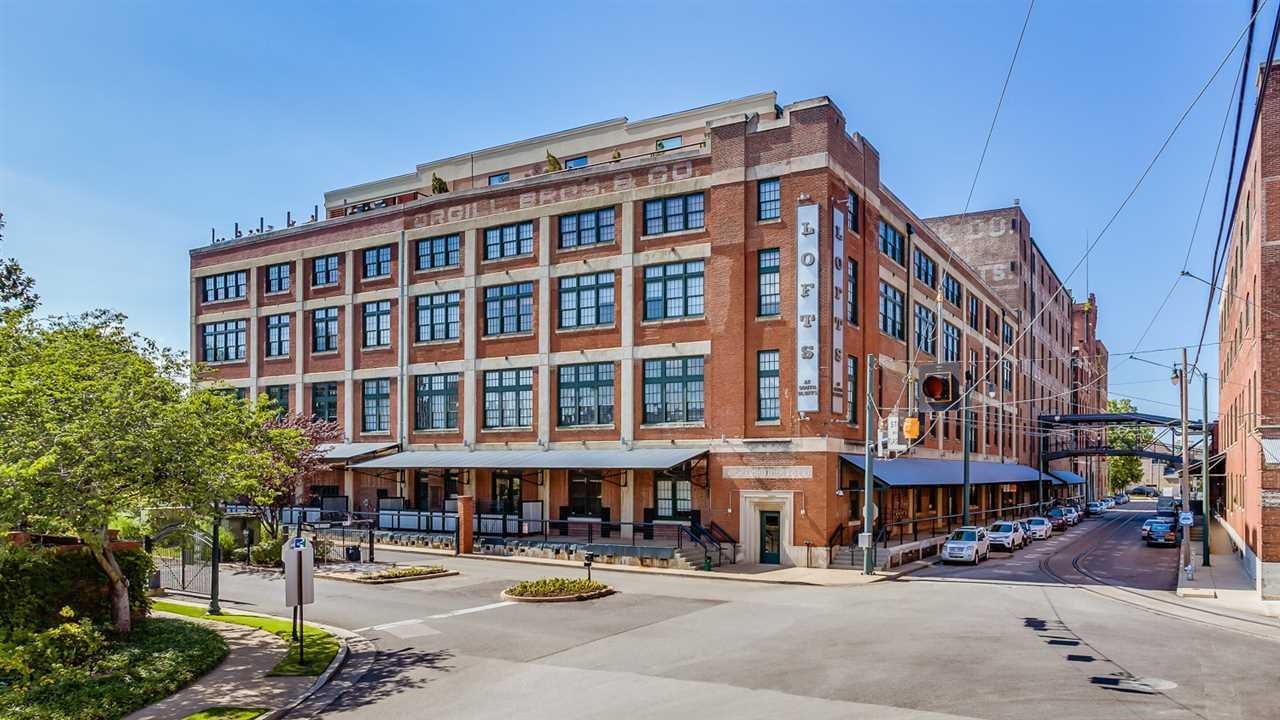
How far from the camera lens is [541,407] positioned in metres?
43.3

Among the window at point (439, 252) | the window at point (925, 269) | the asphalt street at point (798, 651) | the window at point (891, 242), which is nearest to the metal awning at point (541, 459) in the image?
the asphalt street at point (798, 651)

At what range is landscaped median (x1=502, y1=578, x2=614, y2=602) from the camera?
2608 cm

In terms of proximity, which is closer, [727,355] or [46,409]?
[46,409]

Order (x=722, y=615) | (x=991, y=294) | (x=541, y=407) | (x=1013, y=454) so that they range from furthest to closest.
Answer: (x=1013, y=454), (x=991, y=294), (x=541, y=407), (x=722, y=615)

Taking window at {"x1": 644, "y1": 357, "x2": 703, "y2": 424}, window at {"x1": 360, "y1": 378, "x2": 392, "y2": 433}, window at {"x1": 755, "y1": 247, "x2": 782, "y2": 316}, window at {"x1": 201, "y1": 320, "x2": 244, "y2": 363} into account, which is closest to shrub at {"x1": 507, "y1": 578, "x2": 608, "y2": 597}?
window at {"x1": 644, "y1": 357, "x2": 703, "y2": 424}

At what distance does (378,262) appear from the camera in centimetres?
4975

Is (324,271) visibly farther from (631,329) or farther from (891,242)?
(891,242)

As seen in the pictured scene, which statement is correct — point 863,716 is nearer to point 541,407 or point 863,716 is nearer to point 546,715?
point 546,715

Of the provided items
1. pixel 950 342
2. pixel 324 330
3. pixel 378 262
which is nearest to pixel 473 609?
pixel 378 262

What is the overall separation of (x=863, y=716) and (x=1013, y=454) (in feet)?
201

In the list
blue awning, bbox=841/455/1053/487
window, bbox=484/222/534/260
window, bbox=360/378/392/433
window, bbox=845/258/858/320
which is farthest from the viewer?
window, bbox=360/378/392/433

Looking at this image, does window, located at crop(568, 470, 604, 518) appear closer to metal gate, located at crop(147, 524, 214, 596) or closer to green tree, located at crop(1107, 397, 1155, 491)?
metal gate, located at crop(147, 524, 214, 596)

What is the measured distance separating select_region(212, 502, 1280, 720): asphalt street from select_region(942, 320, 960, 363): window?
80.1ft

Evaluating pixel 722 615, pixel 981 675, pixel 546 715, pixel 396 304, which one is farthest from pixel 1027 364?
pixel 546 715
